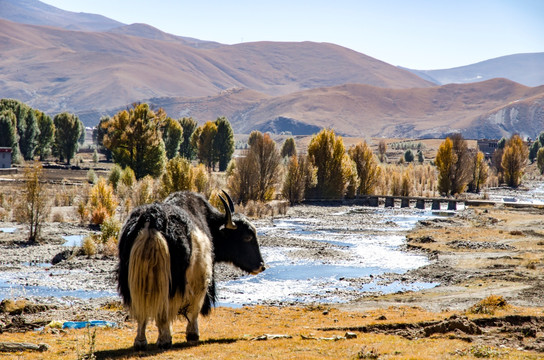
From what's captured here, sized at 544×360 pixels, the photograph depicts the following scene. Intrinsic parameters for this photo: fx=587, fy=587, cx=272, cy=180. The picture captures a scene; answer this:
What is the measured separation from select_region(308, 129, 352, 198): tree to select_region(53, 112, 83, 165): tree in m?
38.9

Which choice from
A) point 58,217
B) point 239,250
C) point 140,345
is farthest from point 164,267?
point 58,217

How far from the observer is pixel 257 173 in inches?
2074

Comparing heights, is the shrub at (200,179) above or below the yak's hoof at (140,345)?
above

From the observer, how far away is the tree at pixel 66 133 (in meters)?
84.6

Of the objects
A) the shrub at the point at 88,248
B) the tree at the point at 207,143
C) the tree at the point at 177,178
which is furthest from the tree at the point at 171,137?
the shrub at the point at 88,248

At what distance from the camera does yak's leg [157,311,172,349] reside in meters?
8.85

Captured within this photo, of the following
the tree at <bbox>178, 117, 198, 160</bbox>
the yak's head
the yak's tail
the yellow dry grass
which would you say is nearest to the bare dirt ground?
the yellow dry grass

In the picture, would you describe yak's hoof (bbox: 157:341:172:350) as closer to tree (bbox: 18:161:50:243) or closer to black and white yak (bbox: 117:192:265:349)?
black and white yak (bbox: 117:192:265:349)

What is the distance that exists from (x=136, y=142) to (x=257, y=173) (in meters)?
12.1

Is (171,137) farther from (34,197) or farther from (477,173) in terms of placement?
(34,197)

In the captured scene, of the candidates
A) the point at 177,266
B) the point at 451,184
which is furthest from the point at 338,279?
the point at 451,184

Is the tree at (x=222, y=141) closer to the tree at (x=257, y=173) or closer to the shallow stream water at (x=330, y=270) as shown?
the tree at (x=257, y=173)

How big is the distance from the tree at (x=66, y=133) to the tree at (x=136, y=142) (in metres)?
32.0

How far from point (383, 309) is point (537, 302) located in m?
4.30
